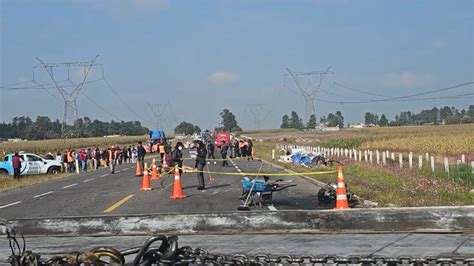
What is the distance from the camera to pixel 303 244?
905cm

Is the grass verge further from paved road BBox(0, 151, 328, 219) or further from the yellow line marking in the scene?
the yellow line marking

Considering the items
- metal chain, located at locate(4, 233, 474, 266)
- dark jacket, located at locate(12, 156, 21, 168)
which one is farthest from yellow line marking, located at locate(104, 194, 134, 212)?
dark jacket, located at locate(12, 156, 21, 168)

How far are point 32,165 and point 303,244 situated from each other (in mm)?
33262

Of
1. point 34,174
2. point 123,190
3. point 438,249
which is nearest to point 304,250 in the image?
point 438,249

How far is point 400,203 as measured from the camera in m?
14.8

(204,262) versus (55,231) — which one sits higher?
(204,262)

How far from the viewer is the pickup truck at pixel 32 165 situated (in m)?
38.9

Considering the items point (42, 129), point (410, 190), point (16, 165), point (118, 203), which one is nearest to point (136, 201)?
point (118, 203)

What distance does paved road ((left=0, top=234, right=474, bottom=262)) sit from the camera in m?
8.27

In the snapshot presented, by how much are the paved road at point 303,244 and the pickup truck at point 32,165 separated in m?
30.2

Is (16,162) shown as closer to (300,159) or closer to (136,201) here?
(300,159)

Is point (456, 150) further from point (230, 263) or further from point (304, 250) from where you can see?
point (230, 263)

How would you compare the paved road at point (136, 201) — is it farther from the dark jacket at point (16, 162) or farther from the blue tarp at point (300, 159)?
the blue tarp at point (300, 159)

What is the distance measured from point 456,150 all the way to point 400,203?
28.3 meters
